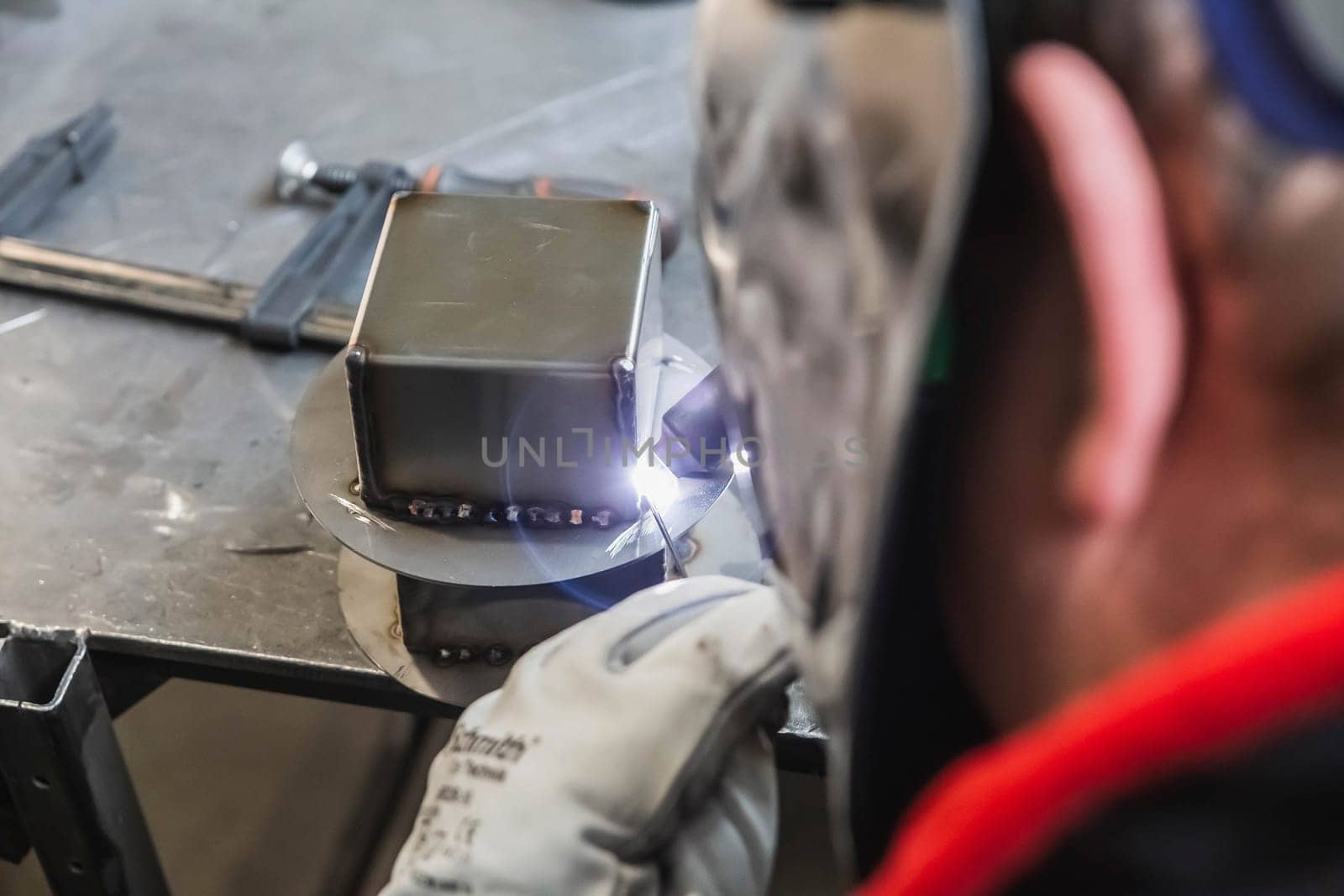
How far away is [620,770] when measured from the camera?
0.53 meters

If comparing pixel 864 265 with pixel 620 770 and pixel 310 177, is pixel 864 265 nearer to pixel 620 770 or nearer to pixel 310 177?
pixel 620 770

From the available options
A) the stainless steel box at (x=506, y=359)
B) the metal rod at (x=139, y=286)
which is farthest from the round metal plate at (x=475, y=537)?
the metal rod at (x=139, y=286)

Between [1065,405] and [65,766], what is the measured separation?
2.30 ft

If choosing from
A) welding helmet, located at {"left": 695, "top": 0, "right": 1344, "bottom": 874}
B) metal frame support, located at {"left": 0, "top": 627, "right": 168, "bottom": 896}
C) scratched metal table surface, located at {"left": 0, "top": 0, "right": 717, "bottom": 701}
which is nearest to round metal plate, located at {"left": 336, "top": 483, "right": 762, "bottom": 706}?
scratched metal table surface, located at {"left": 0, "top": 0, "right": 717, "bottom": 701}

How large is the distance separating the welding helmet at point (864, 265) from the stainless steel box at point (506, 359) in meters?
0.20

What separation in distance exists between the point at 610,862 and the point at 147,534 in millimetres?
511

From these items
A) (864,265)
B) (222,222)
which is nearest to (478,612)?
(864,265)

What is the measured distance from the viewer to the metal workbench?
783 millimetres

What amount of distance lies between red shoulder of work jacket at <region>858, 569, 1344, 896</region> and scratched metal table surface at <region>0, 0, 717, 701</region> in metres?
0.55

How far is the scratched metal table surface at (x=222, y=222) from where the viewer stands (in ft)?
2.60

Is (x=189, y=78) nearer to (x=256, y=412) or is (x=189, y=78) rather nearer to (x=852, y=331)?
(x=256, y=412)

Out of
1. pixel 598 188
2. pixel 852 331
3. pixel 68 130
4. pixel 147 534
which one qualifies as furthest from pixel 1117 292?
pixel 68 130

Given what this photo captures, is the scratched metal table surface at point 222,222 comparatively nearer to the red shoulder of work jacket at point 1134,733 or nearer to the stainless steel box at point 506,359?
the stainless steel box at point 506,359

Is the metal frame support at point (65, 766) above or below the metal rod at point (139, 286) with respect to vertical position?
below
